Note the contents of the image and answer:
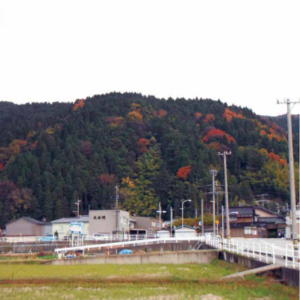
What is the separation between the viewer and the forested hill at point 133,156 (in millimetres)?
96812

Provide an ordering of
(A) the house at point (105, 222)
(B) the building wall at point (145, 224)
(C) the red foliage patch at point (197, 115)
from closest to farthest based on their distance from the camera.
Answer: (A) the house at point (105, 222), (B) the building wall at point (145, 224), (C) the red foliage patch at point (197, 115)

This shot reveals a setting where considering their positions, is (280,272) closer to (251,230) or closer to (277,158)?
(251,230)

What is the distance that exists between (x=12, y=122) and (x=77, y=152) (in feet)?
131

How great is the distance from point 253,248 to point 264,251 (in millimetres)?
643

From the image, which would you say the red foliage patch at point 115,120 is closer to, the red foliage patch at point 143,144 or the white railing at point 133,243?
the red foliage patch at point 143,144

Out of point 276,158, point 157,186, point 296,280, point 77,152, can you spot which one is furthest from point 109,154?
point 296,280

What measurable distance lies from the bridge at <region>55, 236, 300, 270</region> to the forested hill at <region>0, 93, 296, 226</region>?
149 feet

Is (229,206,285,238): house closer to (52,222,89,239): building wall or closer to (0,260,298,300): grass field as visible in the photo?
(52,222,89,239): building wall

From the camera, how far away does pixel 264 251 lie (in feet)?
83.8

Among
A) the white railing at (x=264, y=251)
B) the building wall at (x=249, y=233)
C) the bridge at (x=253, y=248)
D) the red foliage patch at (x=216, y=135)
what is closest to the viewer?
the white railing at (x=264, y=251)

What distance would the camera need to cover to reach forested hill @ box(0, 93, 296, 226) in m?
96.8

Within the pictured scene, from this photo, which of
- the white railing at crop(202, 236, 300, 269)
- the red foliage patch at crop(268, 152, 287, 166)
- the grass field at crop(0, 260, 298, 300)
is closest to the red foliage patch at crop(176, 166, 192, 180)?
the red foliage patch at crop(268, 152, 287, 166)

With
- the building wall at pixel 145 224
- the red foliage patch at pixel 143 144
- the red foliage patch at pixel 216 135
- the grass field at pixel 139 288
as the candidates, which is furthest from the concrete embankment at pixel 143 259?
the red foliage patch at pixel 216 135

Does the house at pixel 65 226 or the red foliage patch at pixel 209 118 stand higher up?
the red foliage patch at pixel 209 118
